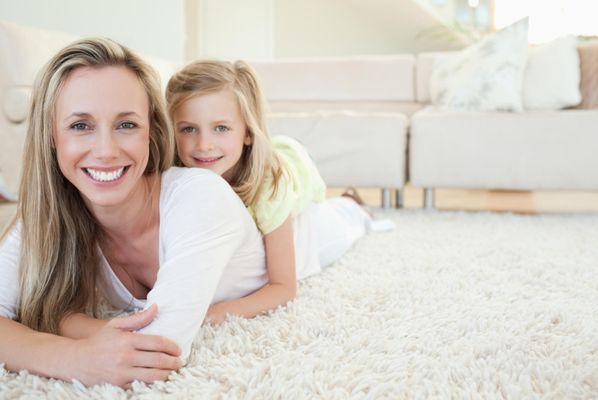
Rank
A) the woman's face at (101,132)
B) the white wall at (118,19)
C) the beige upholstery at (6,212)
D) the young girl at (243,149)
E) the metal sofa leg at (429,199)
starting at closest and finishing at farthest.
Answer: the woman's face at (101,132) → the young girl at (243,149) → the beige upholstery at (6,212) → the white wall at (118,19) → the metal sofa leg at (429,199)

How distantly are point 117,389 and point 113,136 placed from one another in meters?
0.36

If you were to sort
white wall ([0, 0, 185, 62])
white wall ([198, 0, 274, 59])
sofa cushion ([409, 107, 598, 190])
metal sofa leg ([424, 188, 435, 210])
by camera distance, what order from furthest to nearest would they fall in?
white wall ([198, 0, 274, 59])
metal sofa leg ([424, 188, 435, 210])
white wall ([0, 0, 185, 62])
sofa cushion ([409, 107, 598, 190])

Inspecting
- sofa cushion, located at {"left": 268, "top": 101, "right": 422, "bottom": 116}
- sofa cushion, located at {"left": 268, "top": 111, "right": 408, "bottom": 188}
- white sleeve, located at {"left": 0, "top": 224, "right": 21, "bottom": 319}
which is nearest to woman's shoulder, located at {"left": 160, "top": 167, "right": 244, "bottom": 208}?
white sleeve, located at {"left": 0, "top": 224, "right": 21, "bottom": 319}

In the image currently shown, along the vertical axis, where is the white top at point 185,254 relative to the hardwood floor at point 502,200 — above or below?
above

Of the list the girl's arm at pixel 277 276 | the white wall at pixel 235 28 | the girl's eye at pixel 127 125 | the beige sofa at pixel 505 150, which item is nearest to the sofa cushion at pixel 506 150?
the beige sofa at pixel 505 150

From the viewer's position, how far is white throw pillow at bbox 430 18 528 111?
2.59 meters

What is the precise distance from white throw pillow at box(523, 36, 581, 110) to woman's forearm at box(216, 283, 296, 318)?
192 centimetres

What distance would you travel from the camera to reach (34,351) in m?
0.80

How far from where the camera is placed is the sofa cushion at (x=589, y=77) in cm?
270

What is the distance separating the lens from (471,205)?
2850 mm

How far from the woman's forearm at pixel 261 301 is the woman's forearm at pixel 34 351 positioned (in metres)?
0.32

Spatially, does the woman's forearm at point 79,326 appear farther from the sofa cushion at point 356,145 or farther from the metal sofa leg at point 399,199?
the metal sofa leg at point 399,199

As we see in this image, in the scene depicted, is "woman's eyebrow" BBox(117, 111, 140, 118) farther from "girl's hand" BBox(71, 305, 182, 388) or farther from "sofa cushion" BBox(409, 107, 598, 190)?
"sofa cushion" BBox(409, 107, 598, 190)

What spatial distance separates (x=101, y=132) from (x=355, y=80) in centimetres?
262
